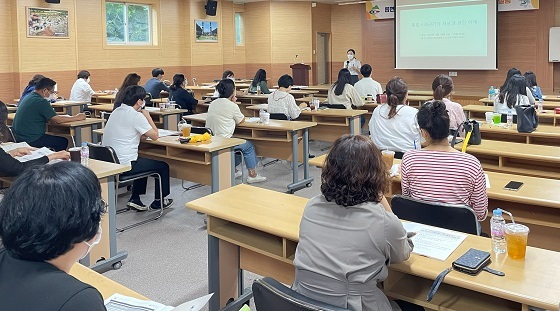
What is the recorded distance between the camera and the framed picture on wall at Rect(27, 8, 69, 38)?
10156mm

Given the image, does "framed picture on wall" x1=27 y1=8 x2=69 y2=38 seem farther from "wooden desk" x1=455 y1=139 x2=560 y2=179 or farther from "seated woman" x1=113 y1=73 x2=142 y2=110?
"wooden desk" x1=455 y1=139 x2=560 y2=179

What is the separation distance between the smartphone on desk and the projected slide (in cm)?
963

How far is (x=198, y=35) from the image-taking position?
13.7 m

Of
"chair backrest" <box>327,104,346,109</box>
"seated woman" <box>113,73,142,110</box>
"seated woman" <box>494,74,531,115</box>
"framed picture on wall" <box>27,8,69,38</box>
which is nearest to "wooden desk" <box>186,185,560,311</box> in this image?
"seated woman" <box>113,73,142,110</box>

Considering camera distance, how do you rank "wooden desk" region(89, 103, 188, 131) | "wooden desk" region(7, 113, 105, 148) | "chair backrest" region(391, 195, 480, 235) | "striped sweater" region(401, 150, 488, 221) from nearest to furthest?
"chair backrest" region(391, 195, 480, 235)
"striped sweater" region(401, 150, 488, 221)
"wooden desk" region(7, 113, 105, 148)
"wooden desk" region(89, 103, 188, 131)

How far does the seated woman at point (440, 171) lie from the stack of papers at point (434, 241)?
45 centimetres

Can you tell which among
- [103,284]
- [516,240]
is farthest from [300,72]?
[103,284]

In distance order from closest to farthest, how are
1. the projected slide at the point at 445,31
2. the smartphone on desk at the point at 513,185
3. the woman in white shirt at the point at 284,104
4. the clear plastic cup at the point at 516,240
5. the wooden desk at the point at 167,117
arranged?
the clear plastic cup at the point at 516,240, the smartphone on desk at the point at 513,185, the woman in white shirt at the point at 284,104, the wooden desk at the point at 167,117, the projected slide at the point at 445,31

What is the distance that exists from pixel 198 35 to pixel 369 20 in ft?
15.6

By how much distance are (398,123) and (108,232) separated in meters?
2.68

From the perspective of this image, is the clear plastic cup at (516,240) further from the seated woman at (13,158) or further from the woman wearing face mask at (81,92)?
the woman wearing face mask at (81,92)

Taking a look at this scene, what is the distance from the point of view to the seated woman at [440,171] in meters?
2.70

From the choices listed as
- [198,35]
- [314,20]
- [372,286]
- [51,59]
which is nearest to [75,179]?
[372,286]

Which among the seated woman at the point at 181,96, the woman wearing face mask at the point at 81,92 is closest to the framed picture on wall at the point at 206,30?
the woman wearing face mask at the point at 81,92
